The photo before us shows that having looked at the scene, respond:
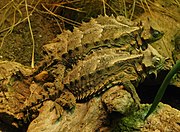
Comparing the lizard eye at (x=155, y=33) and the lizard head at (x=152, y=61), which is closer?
the lizard head at (x=152, y=61)

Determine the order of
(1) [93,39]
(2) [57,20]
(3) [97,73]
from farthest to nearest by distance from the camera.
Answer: (2) [57,20] → (1) [93,39] → (3) [97,73]

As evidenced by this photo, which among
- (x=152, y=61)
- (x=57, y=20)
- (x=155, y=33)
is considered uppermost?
(x=57, y=20)

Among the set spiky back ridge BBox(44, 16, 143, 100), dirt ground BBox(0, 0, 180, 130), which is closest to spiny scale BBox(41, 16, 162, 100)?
spiky back ridge BBox(44, 16, 143, 100)

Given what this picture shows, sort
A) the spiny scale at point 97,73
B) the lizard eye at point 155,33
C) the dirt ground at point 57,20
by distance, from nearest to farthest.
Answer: the spiny scale at point 97,73
the lizard eye at point 155,33
the dirt ground at point 57,20

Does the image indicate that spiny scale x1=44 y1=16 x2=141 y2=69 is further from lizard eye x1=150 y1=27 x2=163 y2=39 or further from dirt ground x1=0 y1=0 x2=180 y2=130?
dirt ground x1=0 y1=0 x2=180 y2=130

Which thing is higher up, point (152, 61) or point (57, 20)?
point (57, 20)

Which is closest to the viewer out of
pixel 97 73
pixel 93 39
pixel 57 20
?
pixel 97 73

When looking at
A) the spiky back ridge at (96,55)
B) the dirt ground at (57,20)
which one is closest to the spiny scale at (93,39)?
the spiky back ridge at (96,55)

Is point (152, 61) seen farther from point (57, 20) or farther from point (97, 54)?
point (57, 20)

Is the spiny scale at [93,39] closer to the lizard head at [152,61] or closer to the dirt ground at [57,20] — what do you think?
the lizard head at [152,61]

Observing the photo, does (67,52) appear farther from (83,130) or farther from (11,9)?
(11,9)

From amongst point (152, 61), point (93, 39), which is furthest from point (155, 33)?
point (93, 39)
